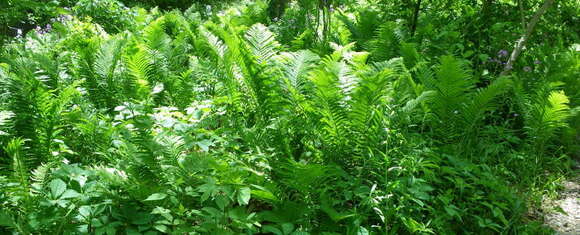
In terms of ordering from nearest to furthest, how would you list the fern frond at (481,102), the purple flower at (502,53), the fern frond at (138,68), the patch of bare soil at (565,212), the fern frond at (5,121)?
the fern frond at (5,121) → the patch of bare soil at (565,212) → the fern frond at (481,102) → the fern frond at (138,68) → the purple flower at (502,53)

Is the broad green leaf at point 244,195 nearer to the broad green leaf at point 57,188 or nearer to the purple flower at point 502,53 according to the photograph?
the broad green leaf at point 57,188

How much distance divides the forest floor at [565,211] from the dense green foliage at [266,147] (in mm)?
97

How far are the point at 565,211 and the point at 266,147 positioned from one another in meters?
1.94

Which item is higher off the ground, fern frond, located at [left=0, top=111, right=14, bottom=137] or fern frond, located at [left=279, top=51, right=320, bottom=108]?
fern frond, located at [left=279, top=51, right=320, bottom=108]

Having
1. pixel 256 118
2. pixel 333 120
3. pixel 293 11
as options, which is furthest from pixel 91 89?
pixel 293 11

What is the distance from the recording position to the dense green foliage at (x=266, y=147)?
2.12m

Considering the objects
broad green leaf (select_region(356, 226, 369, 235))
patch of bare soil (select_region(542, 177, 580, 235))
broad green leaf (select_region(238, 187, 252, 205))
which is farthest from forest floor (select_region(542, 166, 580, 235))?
broad green leaf (select_region(238, 187, 252, 205))

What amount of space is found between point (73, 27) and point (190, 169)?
3.36 metres

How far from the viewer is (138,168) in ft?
7.29

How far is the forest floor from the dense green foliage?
10 cm

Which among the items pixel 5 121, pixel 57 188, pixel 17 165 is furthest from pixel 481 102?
pixel 5 121

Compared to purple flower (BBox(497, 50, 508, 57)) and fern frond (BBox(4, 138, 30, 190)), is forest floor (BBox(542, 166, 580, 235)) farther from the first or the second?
fern frond (BBox(4, 138, 30, 190))

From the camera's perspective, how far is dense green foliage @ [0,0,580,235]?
2.12 metres

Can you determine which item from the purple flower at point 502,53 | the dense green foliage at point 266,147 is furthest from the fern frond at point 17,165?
the purple flower at point 502,53
